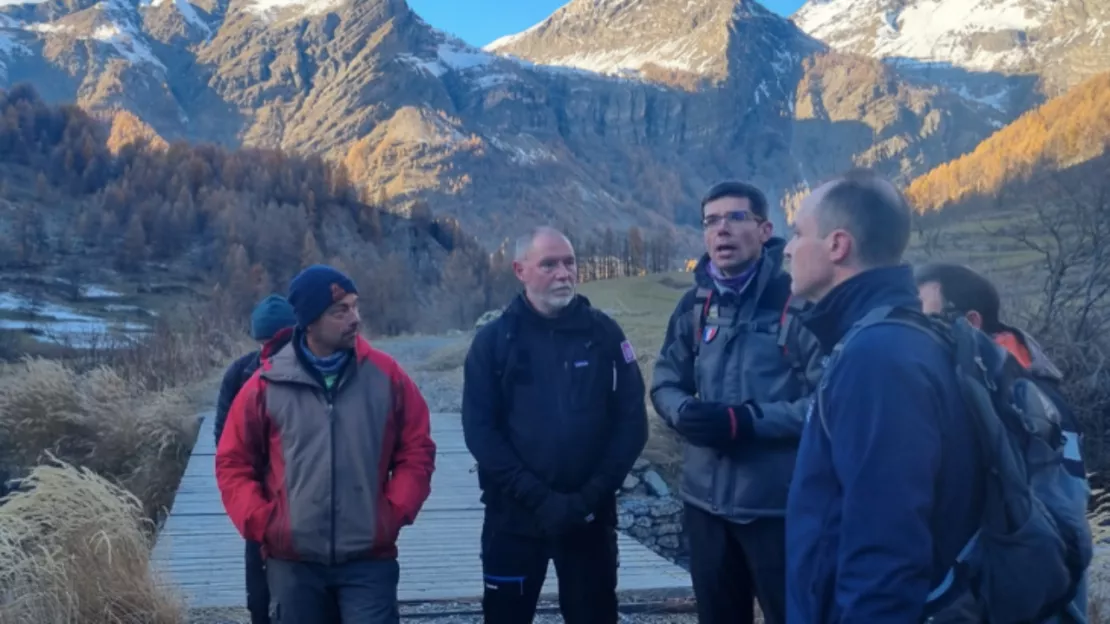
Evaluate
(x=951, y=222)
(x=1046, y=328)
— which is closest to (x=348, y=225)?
(x=951, y=222)

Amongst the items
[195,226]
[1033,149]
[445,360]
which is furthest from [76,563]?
[1033,149]

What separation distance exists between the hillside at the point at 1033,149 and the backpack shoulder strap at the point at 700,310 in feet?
256

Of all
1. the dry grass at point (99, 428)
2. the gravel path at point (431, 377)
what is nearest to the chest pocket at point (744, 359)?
the gravel path at point (431, 377)

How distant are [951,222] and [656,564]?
73.4 meters

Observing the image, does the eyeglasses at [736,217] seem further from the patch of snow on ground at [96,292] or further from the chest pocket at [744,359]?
the patch of snow on ground at [96,292]

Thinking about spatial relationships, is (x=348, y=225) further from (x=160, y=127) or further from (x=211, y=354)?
(x=160, y=127)

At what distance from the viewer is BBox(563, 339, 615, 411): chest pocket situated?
342cm

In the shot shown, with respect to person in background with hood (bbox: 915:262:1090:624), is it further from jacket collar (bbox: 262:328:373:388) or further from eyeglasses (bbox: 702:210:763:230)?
jacket collar (bbox: 262:328:373:388)

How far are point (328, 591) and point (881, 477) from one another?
74.9 inches

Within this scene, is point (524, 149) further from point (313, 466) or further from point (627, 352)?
point (313, 466)

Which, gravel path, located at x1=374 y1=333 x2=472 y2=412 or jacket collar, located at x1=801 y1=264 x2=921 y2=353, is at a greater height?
jacket collar, located at x1=801 y1=264 x2=921 y2=353

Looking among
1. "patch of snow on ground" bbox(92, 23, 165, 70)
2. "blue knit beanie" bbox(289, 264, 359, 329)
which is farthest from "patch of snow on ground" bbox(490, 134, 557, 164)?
"blue knit beanie" bbox(289, 264, 359, 329)

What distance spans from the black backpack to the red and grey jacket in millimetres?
1637

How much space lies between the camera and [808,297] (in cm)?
222
